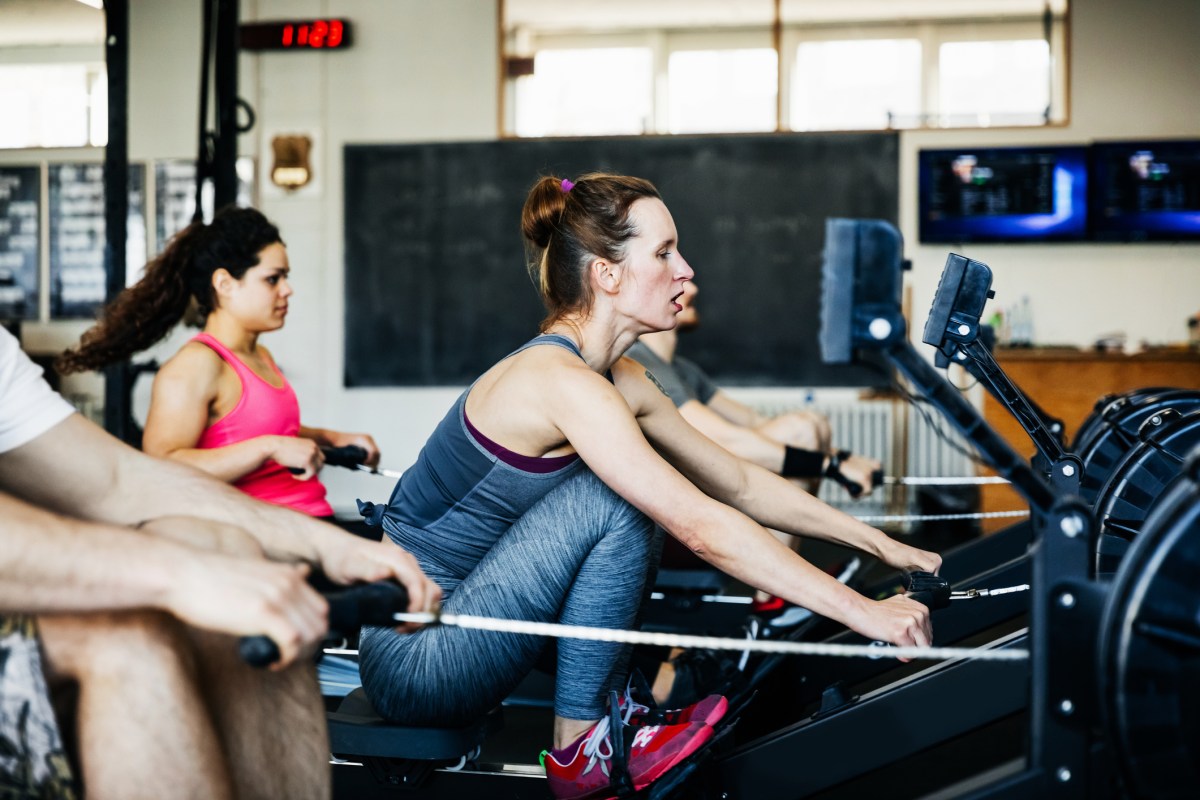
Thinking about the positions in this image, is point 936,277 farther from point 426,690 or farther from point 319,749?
point 319,749

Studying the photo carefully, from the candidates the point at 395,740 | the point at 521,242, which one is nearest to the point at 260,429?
the point at 395,740

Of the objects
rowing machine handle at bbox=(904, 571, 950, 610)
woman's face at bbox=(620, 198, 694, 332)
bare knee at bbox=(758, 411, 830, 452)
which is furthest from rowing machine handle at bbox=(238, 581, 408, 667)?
bare knee at bbox=(758, 411, 830, 452)

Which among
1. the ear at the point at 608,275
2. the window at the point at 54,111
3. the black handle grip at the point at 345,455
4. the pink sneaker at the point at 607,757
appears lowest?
the pink sneaker at the point at 607,757

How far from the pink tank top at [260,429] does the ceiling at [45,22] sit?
4.12 meters

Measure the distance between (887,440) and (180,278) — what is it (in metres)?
4.04

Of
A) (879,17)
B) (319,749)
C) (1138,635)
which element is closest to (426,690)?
(319,749)

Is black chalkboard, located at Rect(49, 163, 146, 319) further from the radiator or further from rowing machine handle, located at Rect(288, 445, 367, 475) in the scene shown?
rowing machine handle, located at Rect(288, 445, 367, 475)

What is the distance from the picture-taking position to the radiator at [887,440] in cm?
595

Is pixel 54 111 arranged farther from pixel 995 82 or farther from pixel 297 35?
pixel 995 82

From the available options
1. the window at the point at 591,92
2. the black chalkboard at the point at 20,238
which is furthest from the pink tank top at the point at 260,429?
the black chalkboard at the point at 20,238

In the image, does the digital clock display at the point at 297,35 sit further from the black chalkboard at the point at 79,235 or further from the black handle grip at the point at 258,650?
the black handle grip at the point at 258,650

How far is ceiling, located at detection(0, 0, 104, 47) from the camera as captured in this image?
5.87 metres

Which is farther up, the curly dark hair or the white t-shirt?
the curly dark hair

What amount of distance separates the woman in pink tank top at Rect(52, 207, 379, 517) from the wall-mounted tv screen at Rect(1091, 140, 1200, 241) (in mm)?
4319
